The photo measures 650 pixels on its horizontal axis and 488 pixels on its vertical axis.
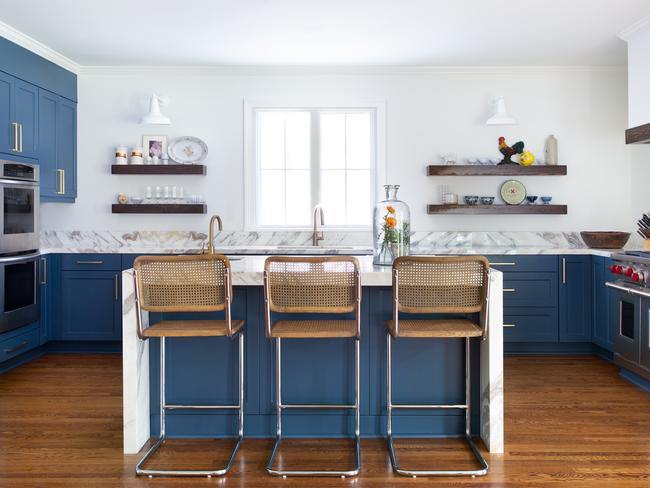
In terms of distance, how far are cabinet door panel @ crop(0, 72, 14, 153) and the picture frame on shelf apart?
1213mm

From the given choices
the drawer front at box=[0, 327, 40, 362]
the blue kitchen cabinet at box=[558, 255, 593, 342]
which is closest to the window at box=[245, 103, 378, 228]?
the blue kitchen cabinet at box=[558, 255, 593, 342]

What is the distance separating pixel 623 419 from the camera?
10.6ft

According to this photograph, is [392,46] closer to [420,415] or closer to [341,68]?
[341,68]

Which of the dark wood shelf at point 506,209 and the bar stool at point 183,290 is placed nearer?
the bar stool at point 183,290

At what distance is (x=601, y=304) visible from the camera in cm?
459

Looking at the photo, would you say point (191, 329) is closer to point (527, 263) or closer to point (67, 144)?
point (527, 263)

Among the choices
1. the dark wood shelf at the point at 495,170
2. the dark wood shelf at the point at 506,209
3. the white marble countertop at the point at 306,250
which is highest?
the dark wood shelf at the point at 495,170

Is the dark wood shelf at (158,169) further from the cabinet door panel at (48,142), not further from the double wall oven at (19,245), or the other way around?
the double wall oven at (19,245)

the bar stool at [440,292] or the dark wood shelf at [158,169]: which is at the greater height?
the dark wood shelf at [158,169]

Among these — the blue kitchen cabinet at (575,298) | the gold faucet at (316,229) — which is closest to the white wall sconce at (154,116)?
the gold faucet at (316,229)

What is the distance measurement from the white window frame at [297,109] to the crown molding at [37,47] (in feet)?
5.23

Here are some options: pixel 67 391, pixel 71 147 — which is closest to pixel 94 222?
pixel 71 147

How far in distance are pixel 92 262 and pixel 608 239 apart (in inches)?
173

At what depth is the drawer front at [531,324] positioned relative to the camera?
4.77m
